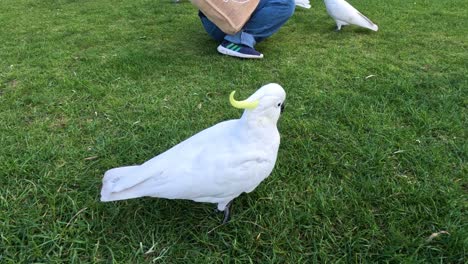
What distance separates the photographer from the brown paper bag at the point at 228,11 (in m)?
2.83

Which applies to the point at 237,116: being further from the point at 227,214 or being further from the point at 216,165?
the point at 216,165

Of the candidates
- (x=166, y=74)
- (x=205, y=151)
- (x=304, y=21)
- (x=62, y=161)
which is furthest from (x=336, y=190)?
(x=304, y=21)

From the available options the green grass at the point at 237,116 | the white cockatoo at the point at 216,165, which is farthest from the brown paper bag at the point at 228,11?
the white cockatoo at the point at 216,165

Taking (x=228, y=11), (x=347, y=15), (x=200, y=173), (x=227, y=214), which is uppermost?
(x=228, y=11)

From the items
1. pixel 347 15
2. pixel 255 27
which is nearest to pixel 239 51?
pixel 255 27

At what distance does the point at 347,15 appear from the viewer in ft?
11.9

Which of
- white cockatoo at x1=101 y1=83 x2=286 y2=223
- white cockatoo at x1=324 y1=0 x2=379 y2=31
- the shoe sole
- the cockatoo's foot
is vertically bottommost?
the cockatoo's foot

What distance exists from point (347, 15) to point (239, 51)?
1235 millimetres

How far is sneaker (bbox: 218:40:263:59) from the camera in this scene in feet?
10.4

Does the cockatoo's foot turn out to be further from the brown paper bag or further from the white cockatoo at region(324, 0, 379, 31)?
the white cockatoo at region(324, 0, 379, 31)

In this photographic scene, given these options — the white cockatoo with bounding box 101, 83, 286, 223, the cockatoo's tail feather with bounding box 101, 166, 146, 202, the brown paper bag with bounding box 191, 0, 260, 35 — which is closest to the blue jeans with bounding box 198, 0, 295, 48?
the brown paper bag with bounding box 191, 0, 260, 35

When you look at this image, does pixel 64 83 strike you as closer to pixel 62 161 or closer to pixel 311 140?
pixel 62 161

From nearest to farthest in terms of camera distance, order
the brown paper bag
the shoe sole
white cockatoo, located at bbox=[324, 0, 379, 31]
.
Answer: the brown paper bag < the shoe sole < white cockatoo, located at bbox=[324, 0, 379, 31]

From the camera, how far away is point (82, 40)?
3.66 meters
